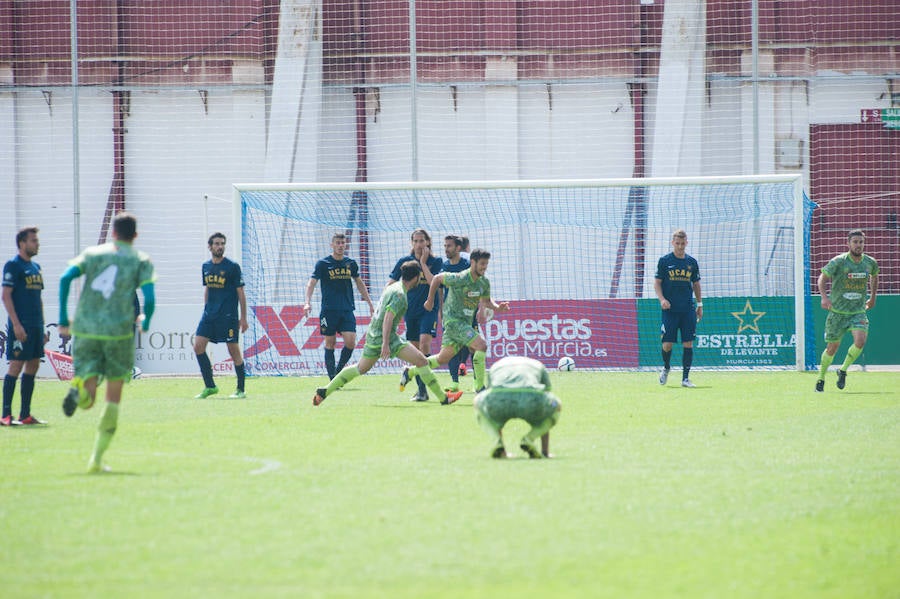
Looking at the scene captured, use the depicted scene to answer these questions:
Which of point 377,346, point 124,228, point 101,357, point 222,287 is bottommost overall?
point 377,346

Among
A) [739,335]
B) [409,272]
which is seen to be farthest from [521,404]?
[739,335]

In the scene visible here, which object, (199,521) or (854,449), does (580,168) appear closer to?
(854,449)

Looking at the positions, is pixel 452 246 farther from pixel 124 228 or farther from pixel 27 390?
pixel 124 228

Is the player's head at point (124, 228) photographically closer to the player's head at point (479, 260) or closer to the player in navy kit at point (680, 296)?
the player's head at point (479, 260)

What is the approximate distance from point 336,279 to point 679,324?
16.3 ft

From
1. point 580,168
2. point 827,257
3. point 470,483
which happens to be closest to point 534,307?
point 580,168

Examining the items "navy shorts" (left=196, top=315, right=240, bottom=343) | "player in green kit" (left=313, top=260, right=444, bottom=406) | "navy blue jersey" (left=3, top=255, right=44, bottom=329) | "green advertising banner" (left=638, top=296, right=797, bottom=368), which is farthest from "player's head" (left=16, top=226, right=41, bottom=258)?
"green advertising banner" (left=638, top=296, right=797, bottom=368)

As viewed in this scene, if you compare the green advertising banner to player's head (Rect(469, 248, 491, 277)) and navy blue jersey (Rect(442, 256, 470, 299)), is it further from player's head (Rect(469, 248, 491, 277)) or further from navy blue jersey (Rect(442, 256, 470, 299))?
player's head (Rect(469, 248, 491, 277))

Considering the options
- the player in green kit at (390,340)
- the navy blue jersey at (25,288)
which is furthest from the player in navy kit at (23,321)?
the player in green kit at (390,340)

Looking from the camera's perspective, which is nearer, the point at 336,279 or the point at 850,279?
the point at 850,279

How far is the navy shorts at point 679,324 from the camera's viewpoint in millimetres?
17078

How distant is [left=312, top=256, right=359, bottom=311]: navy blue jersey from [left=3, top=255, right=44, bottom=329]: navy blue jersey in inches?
196

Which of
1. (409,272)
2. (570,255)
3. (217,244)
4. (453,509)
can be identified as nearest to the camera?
(453,509)

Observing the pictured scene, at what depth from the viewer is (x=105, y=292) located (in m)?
8.40
